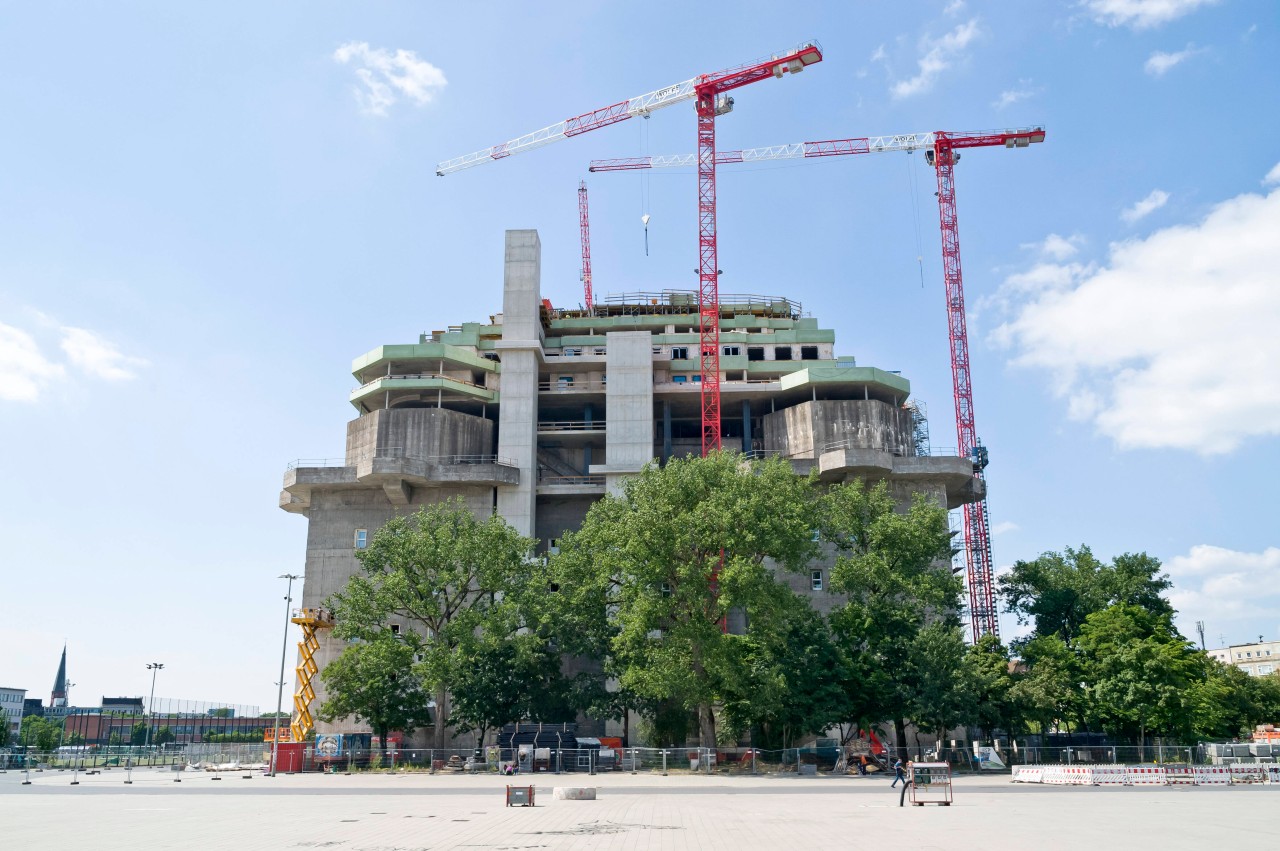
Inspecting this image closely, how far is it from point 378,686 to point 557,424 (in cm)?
3438

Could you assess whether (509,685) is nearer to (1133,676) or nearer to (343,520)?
(343,520)

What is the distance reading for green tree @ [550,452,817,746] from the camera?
52688 mm

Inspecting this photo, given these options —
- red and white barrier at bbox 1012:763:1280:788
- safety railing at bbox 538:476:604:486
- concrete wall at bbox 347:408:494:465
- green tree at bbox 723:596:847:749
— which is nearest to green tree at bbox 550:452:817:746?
green tree at bbox 723:596:847:749

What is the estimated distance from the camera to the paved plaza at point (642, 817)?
2044 cm

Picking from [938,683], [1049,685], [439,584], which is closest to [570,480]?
[439,584]

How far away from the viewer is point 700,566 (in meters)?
55.7

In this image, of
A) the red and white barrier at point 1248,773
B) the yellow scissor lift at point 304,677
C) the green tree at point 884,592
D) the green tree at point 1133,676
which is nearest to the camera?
the red and white barrier at point 1248,773

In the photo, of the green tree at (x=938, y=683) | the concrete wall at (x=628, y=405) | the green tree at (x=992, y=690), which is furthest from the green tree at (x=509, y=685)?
the green tree at (x=992, y=690)

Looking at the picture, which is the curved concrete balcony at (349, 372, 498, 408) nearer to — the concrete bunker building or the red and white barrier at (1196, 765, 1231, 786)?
the concrete bunker building

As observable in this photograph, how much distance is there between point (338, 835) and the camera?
858 inches

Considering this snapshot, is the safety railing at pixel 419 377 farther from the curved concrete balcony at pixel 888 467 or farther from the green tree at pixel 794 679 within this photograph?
the green tree at pixel 794 679

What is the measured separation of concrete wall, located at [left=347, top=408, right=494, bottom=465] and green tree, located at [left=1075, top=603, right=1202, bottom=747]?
5244cm

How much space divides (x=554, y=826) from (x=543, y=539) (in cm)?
6177

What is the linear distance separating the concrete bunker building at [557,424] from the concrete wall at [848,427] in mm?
124
